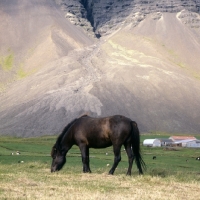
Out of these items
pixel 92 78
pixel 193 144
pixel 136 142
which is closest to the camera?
pixel 136 142

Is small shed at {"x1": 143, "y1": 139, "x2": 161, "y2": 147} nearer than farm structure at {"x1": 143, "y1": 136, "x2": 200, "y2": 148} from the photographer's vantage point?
Yes

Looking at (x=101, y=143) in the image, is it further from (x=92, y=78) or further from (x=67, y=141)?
(x=92, y=78)

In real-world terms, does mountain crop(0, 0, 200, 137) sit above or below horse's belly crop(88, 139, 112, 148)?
below

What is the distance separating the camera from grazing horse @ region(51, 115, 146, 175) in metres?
21.3

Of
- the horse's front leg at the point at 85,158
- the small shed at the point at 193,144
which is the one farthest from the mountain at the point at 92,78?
the horse's front leg at the point at 85,158

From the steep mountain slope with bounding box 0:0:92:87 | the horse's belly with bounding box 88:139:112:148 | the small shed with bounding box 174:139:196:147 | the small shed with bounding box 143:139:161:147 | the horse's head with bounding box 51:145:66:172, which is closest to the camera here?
the horse's belly with bounding box 88:139:112:148

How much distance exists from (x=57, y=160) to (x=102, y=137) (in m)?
2.41

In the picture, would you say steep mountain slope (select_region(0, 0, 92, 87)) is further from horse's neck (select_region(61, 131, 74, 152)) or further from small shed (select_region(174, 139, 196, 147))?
horse's neck (select_region(61, 131, 74, 152))

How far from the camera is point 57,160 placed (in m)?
22.5

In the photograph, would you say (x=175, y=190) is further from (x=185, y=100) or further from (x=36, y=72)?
(x=36, y=72)

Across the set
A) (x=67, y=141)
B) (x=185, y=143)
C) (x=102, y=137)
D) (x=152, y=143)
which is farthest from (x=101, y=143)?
(x=185, y=143)

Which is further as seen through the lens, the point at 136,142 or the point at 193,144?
the point at 193,144

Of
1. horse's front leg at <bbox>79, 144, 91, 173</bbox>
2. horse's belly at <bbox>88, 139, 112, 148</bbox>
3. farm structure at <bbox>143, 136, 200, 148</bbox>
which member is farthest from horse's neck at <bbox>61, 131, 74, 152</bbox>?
farm structure at <bbox>143, 136, 200, 148</bbox>

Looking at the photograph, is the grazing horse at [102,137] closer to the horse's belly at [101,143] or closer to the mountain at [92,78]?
the horse's belly at [101,143]
